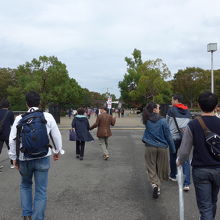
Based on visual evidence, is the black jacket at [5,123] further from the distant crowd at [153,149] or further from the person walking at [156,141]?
the person walking at [156,141]

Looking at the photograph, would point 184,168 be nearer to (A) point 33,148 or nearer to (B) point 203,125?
(B) point 203,125

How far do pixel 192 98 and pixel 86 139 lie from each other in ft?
167

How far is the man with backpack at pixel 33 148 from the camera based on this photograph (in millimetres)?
3465

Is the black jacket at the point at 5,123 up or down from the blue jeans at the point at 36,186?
up

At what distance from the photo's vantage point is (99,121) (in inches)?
334

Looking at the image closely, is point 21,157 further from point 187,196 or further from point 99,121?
point 99,121

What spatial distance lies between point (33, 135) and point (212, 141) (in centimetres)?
200

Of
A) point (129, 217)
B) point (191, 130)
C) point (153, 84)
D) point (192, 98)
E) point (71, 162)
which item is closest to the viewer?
point (191, 130)

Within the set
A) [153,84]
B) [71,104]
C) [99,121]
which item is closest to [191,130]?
[99,121]

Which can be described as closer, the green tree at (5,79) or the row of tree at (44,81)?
the row of tree at (44,81)

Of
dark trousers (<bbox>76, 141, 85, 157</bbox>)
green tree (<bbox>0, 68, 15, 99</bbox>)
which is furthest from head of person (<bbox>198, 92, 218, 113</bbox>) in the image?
green tree (<bbox>0, 68, 15, 99</bbox>)

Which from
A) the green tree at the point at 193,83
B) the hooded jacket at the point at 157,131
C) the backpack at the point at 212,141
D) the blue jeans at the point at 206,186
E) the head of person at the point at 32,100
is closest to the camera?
the backpack at the point at 212,141

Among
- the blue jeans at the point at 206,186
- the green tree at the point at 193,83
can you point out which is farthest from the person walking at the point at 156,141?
the green tree at the point at 193,83

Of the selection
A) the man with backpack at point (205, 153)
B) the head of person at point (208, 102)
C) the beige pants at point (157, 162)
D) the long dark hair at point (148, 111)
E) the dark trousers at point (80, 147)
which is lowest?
the dark trousers at point (80, 147)
